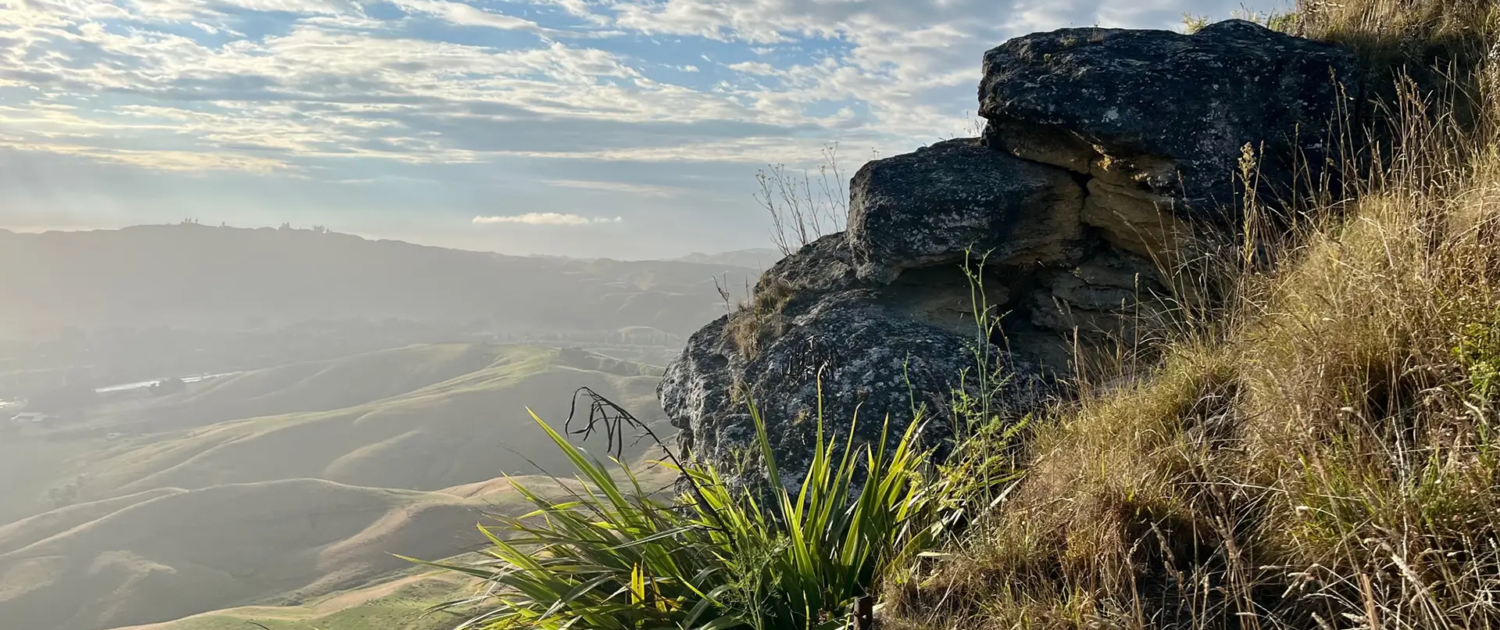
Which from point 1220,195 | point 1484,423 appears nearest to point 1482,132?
point 1220,195

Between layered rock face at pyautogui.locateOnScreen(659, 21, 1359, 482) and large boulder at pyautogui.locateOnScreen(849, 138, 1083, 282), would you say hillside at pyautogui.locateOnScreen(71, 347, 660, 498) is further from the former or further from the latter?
large boulder at pyautogui.locateOnScreen(849, 138, 1083, 282)

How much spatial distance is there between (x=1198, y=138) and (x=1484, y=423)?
11.5ft

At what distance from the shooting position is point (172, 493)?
121 metres

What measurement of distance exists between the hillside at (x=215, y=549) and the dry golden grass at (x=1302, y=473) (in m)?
90.4

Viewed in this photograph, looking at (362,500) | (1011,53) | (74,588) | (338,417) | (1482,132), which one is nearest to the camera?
(1482,132)

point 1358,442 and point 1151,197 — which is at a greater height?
point 1151,197

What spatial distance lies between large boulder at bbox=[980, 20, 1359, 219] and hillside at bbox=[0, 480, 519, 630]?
88.7 metres

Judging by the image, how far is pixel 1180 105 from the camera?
5.59 m

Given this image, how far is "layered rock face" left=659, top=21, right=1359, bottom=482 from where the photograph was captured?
17.7ft

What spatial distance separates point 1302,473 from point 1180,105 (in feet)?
11.5

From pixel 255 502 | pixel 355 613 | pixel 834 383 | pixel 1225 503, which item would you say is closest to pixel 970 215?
pixel 834 383

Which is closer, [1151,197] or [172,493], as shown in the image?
[1151,197]

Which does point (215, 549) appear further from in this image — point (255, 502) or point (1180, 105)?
point (1180, 105)

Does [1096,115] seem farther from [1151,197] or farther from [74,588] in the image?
[74,588]
